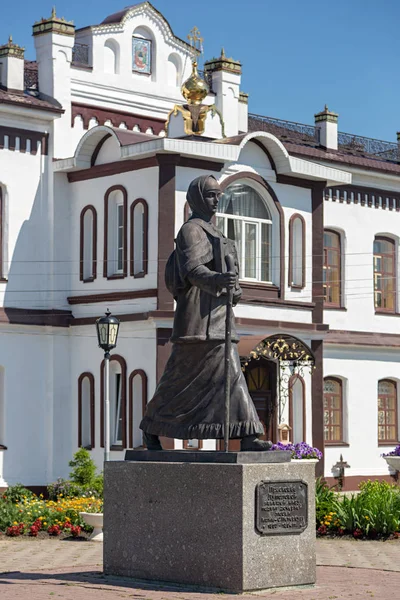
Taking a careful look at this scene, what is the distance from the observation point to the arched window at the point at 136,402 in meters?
27.4

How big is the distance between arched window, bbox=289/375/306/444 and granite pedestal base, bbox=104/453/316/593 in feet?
57.3

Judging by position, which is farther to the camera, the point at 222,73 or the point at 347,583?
the point at 222,73

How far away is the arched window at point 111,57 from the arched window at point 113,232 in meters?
3.44

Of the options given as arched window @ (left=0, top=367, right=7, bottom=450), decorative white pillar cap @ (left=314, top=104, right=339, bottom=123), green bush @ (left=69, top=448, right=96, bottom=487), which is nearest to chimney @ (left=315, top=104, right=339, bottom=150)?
decorative white pillar cap @ (left=314, top=104, right=339, bottom=123)

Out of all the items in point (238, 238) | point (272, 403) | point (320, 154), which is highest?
point (320, 154)

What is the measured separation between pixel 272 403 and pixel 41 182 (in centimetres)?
702

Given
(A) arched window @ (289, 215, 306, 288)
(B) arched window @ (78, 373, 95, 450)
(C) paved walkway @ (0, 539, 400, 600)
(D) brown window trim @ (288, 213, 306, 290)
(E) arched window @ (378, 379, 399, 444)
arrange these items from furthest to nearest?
(E) arched window @ (378, 379, 399, 444) < (A) arched window @ (289, 215, 306, 288) < (D) brown window trim @ (288, 213, 306, 290) < (B) arched window @ (78, 373, 95, 450) < (C) paved walkway @ (0, 539, 400, 600)

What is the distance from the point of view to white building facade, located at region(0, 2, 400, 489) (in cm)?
2766

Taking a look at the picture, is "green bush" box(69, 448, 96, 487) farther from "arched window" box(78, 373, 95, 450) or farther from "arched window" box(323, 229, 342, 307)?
"arched window" box(323, 229, 342, 307)

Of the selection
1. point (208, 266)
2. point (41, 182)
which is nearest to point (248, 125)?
point (41, 182)

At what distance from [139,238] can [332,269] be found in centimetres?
737

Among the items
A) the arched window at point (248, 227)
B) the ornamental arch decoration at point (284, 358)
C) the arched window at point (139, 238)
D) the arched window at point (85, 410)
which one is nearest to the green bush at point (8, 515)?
the arched window at point (85, 410)

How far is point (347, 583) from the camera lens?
41.3 feet

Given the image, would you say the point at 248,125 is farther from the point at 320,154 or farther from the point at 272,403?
the point at 272,403
